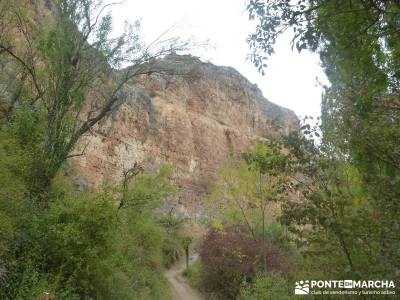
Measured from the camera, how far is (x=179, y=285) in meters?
23.0

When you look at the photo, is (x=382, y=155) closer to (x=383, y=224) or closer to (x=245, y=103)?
(x=383, y=224)

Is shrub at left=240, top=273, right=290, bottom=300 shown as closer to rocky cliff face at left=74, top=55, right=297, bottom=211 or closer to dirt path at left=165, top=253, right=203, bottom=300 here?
dirt path at left=165, top=253, right=203, bottom=300

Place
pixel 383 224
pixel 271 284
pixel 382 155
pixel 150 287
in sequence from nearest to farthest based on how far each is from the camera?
pixel 383 224, pixel 382 155, pixel 271 284, pixel 150 287

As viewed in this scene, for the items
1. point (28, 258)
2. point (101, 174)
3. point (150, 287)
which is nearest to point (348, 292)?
point (28, 258)

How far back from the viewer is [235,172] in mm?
20469

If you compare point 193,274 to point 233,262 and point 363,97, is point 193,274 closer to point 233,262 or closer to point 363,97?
point 233,262

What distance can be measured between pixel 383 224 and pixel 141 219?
16.6 metres

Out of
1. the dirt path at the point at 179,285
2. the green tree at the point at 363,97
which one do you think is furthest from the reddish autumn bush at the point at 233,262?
the green tree at the point at 363,97

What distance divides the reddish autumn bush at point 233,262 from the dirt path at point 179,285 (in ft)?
3.06

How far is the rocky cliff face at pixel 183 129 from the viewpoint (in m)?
34.2

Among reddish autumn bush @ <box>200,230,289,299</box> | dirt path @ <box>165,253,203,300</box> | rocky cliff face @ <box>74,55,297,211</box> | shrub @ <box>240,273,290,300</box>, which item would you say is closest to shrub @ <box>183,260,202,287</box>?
dirt path @ <box>165,253,203,300</box>

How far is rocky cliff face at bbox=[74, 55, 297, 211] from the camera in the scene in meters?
34.2

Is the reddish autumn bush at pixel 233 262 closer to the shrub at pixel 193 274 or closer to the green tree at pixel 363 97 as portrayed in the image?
the shrub at pixel 193 274

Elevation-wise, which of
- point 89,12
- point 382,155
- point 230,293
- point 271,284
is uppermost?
point 89,12
